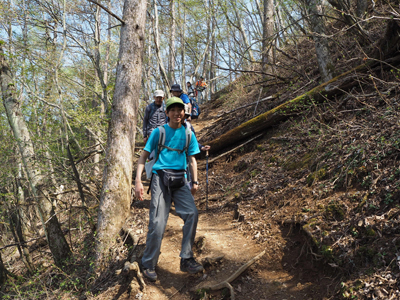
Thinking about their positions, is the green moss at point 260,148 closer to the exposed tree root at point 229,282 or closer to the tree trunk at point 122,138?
the tree trunk at point 122,138

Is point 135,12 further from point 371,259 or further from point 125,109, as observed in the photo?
point 371,259

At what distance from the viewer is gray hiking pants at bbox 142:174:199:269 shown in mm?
3449

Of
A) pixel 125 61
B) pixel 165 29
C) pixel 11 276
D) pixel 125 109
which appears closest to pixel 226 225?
pixel 125 109

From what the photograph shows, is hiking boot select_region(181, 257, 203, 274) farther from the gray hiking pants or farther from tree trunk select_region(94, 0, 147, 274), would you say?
tree trunk select_region(94, 0, 147, 274)

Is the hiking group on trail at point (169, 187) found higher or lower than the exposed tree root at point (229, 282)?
higher

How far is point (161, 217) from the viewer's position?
350 cm

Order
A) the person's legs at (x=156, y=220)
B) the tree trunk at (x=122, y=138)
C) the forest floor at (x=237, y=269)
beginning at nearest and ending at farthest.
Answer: the forest floor at (x=237, y=269)
the person's legs at (x=156, y=220)
the tree trunk at (x=122, y=138)

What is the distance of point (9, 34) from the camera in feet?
37.8

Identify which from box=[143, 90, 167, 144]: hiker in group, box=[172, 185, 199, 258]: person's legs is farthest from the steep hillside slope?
box=[143, 90, 167, 144]: hiker in group

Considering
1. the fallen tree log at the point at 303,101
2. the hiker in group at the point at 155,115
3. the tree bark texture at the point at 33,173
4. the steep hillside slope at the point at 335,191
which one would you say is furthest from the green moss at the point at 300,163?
the tree bark texture at the point at 33,173

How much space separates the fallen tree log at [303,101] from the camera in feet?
19.2

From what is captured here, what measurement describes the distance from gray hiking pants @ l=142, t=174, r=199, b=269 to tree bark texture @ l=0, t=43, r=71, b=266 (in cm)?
341

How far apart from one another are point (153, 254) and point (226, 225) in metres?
1.96

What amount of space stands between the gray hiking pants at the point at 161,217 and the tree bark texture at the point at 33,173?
11.2 feet
